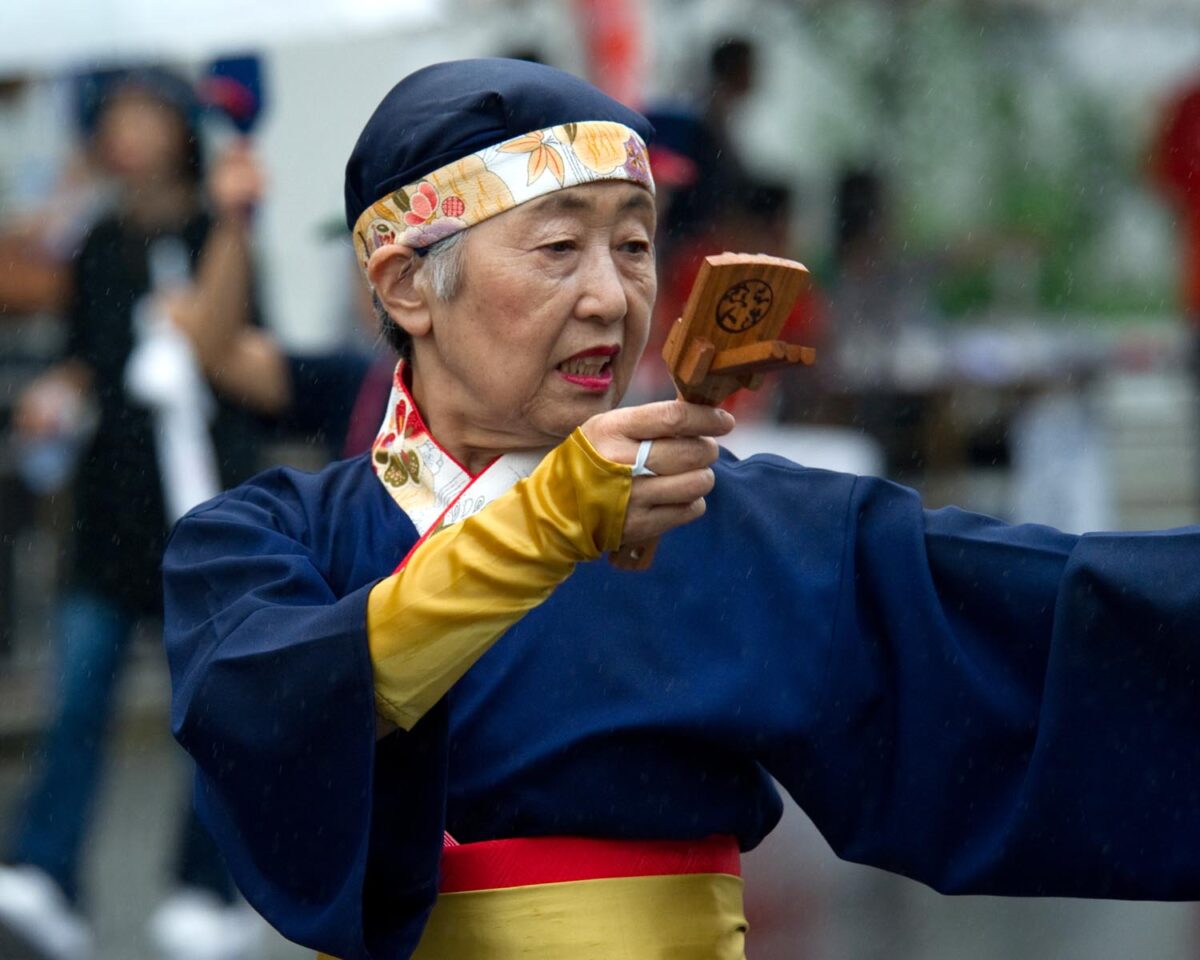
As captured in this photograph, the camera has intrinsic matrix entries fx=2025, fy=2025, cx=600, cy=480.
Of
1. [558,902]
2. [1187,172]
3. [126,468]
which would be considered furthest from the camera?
[1187,172]

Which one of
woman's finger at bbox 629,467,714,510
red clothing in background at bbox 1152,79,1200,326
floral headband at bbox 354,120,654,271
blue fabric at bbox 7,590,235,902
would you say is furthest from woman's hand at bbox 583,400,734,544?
red clothing in background at bbox 1152,79,1200,326

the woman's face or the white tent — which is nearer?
the woman's face

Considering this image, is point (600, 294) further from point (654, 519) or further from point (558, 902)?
point (558, 902)

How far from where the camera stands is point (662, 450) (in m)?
1.90

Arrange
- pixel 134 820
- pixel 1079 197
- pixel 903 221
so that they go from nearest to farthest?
pixel 134 820 → pixel 903 221 → pixel 1079 197

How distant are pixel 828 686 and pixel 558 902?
0.38 metres

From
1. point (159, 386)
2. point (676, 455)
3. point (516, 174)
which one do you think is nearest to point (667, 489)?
point (676, 455)

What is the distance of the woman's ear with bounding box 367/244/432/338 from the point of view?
7.71 ft

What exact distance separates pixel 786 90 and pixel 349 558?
42.5ft

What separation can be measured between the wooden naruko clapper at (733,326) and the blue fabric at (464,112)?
48 cm

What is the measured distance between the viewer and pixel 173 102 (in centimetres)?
467

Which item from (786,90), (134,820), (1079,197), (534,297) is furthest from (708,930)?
(1079,197)

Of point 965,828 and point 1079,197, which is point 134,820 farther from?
point 1079,197

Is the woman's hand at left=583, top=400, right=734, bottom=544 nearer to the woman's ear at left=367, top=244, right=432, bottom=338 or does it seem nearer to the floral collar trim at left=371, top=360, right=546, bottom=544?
the floral collar trim at left=371, top=360, right=546, bottom=544
